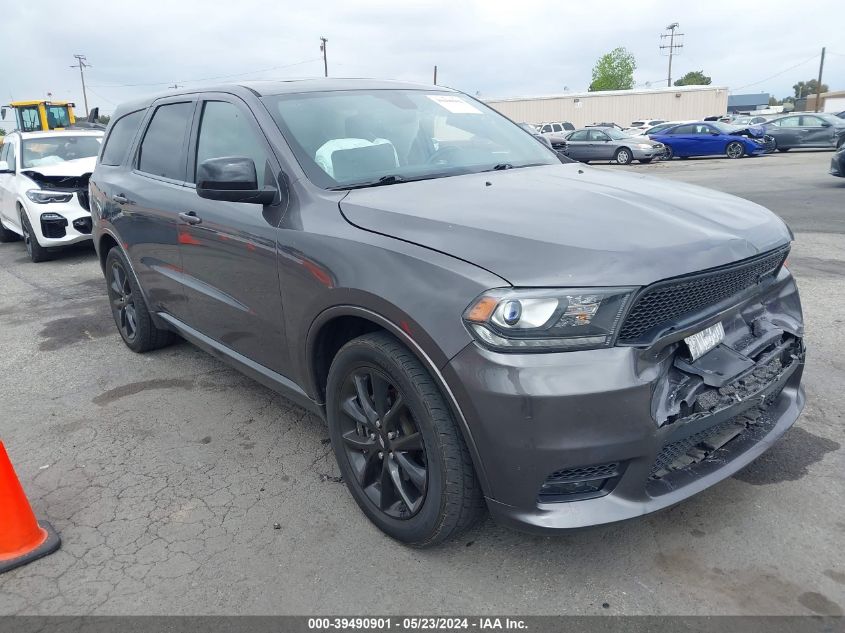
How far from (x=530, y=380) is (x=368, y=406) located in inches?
33.4

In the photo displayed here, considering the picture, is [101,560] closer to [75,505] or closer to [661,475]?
[75,505]

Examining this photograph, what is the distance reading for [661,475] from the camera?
237 cm

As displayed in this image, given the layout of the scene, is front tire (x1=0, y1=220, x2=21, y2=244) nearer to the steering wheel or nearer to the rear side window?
the rear side window

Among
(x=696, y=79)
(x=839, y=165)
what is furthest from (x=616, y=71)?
(x=839, y=165)

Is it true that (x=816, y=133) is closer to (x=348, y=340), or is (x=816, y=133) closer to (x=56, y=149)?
(x=56, y=149)

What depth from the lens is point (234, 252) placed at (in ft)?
11.0

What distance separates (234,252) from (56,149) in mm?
8542

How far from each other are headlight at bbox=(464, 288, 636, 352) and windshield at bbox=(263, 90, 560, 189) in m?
1.18

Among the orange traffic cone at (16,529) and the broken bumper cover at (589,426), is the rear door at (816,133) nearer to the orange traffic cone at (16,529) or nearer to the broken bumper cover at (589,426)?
the broken bumper cover at (589,426)

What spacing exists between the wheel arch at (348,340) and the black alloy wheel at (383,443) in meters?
0.21

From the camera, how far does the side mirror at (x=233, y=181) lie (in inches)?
114

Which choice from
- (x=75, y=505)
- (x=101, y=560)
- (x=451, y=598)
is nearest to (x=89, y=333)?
(x=75, y=505)

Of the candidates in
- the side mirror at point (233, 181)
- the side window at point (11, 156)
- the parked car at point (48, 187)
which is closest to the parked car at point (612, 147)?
the parked car at point (48, 187)

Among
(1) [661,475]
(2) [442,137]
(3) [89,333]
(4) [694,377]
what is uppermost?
(2) [442,137]
